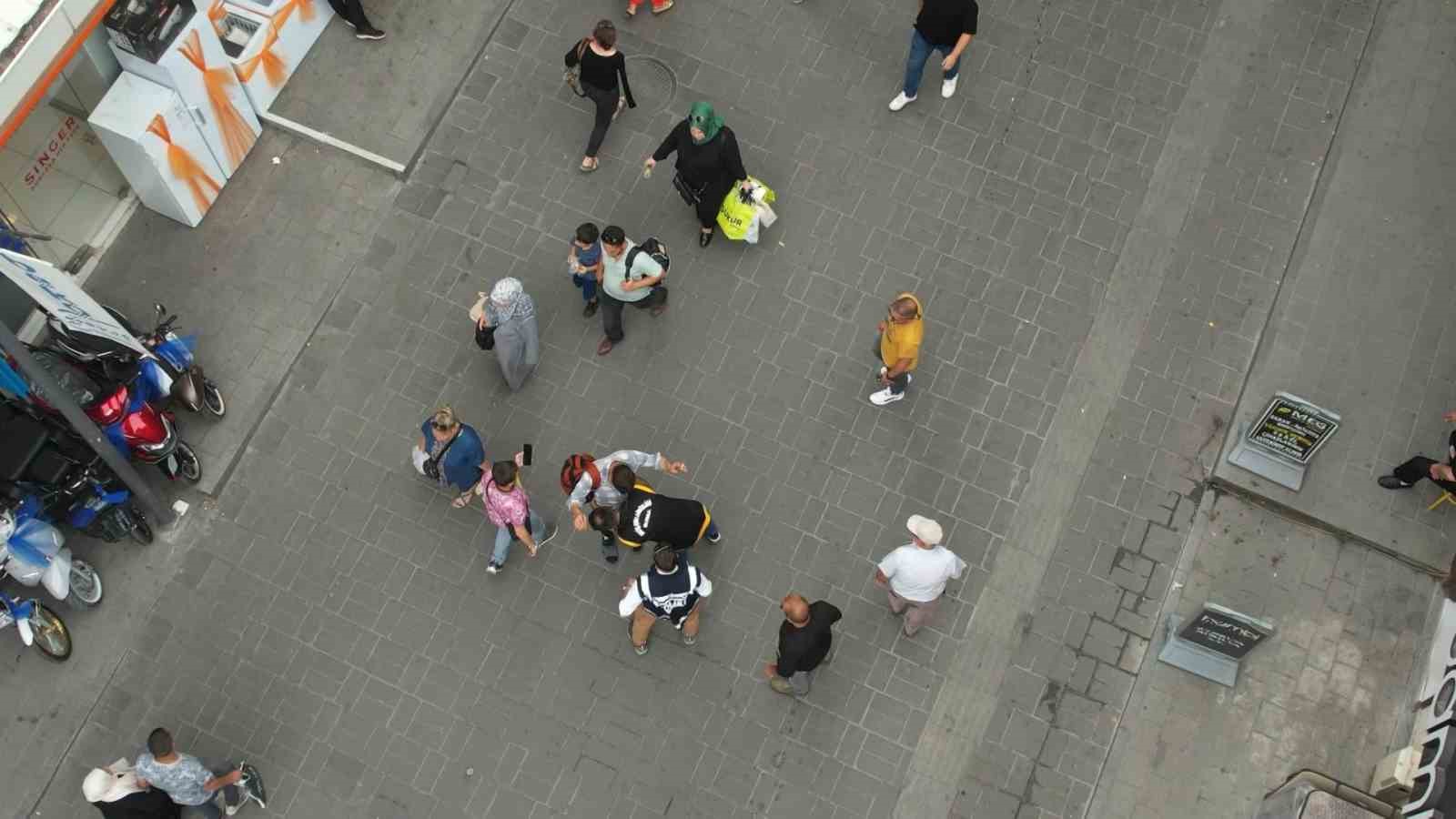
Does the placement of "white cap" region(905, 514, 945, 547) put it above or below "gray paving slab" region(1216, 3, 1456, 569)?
below

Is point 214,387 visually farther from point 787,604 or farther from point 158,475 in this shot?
point 787,604

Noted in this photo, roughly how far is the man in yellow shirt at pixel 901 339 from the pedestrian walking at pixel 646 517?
6.72ft

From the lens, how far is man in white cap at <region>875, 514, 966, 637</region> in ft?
31.7

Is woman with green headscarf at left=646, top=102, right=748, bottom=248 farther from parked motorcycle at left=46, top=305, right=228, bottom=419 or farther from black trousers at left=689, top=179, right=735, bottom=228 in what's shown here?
parked motorcycle at left=46, top=305, right=228, bottom=419

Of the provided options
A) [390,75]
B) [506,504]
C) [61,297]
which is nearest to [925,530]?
[506,504]

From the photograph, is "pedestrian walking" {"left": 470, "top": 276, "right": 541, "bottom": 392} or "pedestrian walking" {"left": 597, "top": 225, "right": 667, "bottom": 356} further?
"pedestrian walking" {"left": 597, "top": 225, "right": 667, "bottom": 356}

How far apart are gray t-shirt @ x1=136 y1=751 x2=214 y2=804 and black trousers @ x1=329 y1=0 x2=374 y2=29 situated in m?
7.29

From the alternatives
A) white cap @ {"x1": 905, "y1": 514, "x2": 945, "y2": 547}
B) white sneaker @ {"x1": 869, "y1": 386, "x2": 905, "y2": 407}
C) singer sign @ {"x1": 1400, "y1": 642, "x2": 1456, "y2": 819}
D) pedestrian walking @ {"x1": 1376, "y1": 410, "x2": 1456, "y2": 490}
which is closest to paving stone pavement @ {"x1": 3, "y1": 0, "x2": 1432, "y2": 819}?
white sneaker @ {"x1": 869, "y1": 386, "x2": 905, "y2": 407}

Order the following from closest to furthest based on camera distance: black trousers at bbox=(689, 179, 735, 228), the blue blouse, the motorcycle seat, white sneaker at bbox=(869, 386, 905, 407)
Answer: the motorcycle seat < the blue blouse < black trousers at bbox=(689, 179, 735, 228) < white sneaker at bbox=(869, 386, 905, 407)

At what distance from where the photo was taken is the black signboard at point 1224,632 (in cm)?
1022

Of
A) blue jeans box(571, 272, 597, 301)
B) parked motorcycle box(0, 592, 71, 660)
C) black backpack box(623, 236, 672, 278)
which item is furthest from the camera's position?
blue jeans box(571, 272, 597, 301)

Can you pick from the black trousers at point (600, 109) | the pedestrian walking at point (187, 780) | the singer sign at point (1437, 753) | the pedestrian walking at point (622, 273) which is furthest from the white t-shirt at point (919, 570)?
the pedestrian walking at point (187, 780)

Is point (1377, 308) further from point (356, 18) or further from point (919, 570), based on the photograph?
point (356, 18)

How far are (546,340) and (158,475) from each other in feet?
11.8
